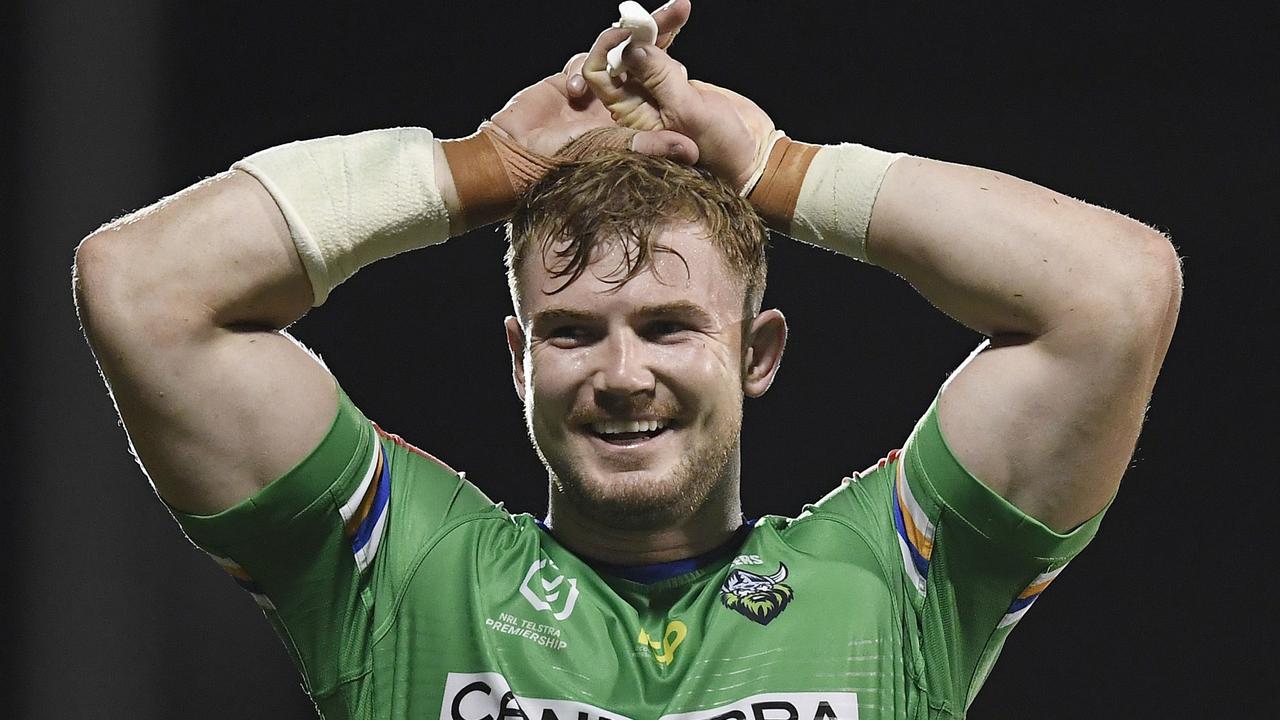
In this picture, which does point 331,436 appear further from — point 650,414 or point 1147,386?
point 1147,386

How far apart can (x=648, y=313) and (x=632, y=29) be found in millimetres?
263

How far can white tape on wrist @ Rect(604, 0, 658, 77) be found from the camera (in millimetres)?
1372

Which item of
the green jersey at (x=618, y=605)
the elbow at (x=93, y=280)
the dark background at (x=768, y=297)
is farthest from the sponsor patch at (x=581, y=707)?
the dark background at (x=768, y=297)

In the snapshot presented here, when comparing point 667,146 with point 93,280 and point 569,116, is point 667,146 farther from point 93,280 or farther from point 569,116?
point 93,280

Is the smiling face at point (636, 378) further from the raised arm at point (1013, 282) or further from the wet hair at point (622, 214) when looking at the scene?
the raised arm at point (1013, 282)

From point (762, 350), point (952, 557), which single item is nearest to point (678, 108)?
point (762, 350)

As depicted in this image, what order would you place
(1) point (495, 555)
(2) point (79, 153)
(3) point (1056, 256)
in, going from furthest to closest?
(2) point (79, 153), (1) point (495, 555), (3) point (1056, 256)

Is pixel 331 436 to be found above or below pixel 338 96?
below

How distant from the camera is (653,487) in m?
1.38

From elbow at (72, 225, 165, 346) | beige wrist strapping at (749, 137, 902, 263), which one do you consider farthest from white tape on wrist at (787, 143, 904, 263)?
elbow at (72, 225, 165, 346)

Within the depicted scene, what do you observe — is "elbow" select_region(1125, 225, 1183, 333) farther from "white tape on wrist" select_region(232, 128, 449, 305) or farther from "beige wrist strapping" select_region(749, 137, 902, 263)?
"white tape on wrist" select_region(232, 128, 449, 305)

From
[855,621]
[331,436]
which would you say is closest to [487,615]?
[331,436]

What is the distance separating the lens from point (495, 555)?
1.45 metres

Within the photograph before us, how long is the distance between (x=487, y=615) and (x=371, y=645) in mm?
111
